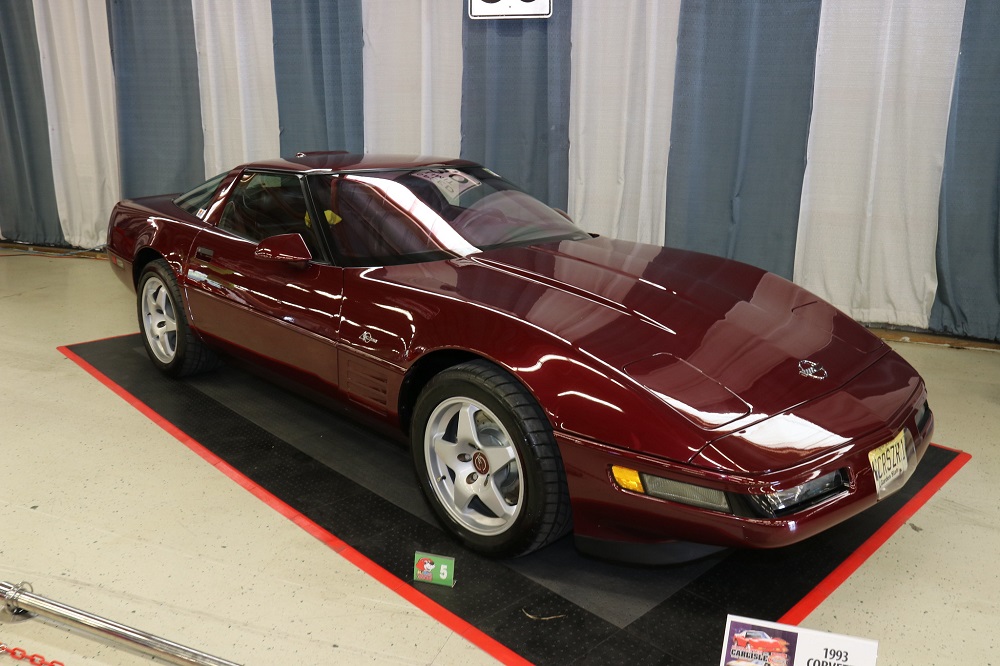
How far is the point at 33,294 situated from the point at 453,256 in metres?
4.05

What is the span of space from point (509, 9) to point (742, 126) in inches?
64.1

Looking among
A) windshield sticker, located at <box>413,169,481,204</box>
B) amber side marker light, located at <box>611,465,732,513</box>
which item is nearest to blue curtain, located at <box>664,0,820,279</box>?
windshield sticker, located at <box>413,169,481,204</box>

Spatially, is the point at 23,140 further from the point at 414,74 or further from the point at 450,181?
the point at 450,181

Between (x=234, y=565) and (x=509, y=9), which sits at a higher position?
(x=509, y=9)

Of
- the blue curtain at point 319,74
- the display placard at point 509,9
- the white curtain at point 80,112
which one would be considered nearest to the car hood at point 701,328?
the display placard at point 509,9

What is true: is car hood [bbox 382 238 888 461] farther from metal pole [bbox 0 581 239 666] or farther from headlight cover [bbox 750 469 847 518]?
metal pole [bbox 0 581 239 666]

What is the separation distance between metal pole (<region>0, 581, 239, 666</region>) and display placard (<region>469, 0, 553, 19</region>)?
13.5 ft

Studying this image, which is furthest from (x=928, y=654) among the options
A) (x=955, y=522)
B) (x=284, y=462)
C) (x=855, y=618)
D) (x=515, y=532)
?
(x=284, y=462)

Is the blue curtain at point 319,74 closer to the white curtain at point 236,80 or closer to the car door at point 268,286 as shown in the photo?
the white curtain at point 236,80

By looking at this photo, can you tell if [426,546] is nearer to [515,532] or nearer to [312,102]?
[515,532]

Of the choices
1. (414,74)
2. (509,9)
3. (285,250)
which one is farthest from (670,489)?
(414,74)

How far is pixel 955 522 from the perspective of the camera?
2537 millimetres

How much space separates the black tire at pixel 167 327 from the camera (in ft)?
11.3

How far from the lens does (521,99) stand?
5.10 meters
